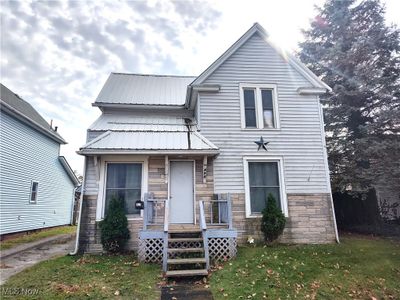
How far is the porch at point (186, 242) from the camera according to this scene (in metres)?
6.23

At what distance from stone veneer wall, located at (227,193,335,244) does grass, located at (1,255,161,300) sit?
3228 millimetres

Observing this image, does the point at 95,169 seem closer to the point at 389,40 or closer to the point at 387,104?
the point at 387,104

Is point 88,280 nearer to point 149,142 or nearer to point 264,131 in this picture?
point 149,142

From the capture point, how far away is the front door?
28.0 feet

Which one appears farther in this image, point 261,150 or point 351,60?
point 351,60

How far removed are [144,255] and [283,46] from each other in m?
8.70

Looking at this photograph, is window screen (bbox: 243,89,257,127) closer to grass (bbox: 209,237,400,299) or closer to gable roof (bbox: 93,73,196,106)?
gable roof (bbox: 93,73,196,106)

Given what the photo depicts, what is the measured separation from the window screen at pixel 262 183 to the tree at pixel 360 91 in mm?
4021

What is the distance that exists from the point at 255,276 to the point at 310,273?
52.5 inches

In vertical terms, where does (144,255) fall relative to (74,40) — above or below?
below

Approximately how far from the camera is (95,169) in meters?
8.32

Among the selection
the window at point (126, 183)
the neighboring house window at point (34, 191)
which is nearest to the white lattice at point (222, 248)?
the window at point (126, 183)

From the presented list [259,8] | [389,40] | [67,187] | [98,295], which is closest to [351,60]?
[389,40]

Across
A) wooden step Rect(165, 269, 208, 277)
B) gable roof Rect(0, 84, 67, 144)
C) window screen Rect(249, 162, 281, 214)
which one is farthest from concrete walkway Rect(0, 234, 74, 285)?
window screen Rect(249, 162, 281, 214)
